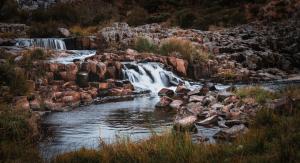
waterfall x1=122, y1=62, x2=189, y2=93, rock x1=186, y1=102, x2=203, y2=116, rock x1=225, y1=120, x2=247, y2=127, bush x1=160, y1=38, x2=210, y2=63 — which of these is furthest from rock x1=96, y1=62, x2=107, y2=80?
rock x1=225, y1=120, x2=247, y2=127

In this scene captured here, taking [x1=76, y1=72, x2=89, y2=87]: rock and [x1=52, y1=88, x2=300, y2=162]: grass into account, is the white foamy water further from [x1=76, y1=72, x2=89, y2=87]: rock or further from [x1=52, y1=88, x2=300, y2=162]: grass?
[x1=52, y1=88, x2=300, y2=162]: grass

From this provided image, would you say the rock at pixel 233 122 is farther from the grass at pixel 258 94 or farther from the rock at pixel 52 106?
the rock at pixel 52 106

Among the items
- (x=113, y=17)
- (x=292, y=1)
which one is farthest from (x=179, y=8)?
(x=292, y=1)

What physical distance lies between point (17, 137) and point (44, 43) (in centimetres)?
2103

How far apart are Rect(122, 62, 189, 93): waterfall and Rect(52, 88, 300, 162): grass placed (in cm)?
1454

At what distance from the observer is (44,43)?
102 feet

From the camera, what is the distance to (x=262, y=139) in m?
8.09

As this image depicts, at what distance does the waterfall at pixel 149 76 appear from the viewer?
77.6ft

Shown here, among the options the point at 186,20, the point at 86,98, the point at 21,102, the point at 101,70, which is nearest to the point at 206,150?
the point at 21,102

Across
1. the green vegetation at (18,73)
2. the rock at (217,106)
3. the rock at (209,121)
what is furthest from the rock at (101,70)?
the rock at (209,121)

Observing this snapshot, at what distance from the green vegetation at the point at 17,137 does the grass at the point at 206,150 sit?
748 millimetres

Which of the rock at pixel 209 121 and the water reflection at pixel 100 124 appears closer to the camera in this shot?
the water reflection at pixel 100 124

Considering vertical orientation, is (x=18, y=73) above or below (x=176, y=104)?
above

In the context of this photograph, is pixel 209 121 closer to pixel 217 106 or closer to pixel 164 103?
pixel 217 106
